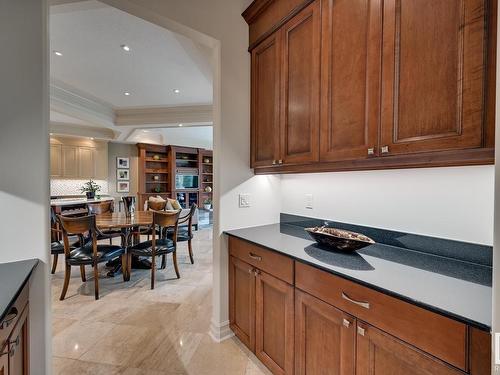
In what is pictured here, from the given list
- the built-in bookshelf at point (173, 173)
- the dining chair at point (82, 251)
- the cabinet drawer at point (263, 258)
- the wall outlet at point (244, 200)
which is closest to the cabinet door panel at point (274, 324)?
the cabinet drawer at point (263, 258)

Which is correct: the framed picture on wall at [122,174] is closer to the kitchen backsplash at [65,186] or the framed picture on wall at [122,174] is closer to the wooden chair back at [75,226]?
the kitchen backsplash at [65,186]

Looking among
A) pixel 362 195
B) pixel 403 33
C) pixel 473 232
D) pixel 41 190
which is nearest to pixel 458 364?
pixel 473 232

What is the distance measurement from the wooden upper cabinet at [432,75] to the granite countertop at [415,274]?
562 mm

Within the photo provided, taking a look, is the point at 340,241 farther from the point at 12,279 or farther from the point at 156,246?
the point at 156,246

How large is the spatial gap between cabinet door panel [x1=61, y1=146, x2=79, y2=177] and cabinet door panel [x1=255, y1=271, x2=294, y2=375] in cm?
686

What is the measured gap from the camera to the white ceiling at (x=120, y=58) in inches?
91.2

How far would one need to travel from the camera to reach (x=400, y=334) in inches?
36.1

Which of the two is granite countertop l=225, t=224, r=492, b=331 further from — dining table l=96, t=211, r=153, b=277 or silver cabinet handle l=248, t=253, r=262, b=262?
dining table l=96, t=211, r=153, b=277

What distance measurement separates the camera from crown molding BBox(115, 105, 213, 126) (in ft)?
16.4

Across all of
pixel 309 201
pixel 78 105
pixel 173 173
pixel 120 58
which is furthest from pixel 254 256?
pixel 173 173

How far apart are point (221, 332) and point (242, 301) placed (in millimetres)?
393

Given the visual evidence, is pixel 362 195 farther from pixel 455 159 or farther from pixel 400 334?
pixel 400 334

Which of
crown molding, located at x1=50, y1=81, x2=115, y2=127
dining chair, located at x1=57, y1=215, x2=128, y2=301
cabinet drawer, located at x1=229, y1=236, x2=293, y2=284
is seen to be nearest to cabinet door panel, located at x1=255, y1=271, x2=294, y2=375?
cabinet drawer, located at x1=229, y1=236, x2=293, y2=284

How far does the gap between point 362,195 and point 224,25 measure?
1.75 meters
